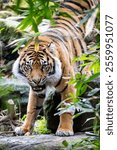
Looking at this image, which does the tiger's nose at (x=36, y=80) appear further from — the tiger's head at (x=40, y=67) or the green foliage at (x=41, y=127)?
the green foliage at (x=41, y=127)

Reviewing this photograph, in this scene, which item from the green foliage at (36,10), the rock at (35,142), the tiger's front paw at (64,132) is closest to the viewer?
the green foliage at (36,10)

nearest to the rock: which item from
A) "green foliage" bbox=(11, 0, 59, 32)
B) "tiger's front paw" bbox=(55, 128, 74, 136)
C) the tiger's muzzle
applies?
"tiger's front paw" bbox=(55, 128, 74, 136)

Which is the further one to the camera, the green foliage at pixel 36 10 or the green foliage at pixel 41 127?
the green foliage at pixel 41 127

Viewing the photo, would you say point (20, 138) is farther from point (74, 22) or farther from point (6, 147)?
point (74, 22)

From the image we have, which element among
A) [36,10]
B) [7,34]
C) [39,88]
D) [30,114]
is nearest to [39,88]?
[39,88]

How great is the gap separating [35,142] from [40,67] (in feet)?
0.93

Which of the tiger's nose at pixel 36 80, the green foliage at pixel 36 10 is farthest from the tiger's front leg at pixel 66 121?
the green foliage at pixel 36 10

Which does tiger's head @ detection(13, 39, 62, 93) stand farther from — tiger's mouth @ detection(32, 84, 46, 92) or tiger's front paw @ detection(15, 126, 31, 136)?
tiger's front paw @ detection(15, 126, 31, 136)

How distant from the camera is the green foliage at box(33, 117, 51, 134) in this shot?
196 cm

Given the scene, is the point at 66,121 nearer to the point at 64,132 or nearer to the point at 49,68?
the point at 64,132

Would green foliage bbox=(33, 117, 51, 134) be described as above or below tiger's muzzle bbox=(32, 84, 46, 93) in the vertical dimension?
below

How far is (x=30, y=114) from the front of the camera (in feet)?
6.55

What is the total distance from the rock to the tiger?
0.07 m

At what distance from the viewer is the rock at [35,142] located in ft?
5.69
